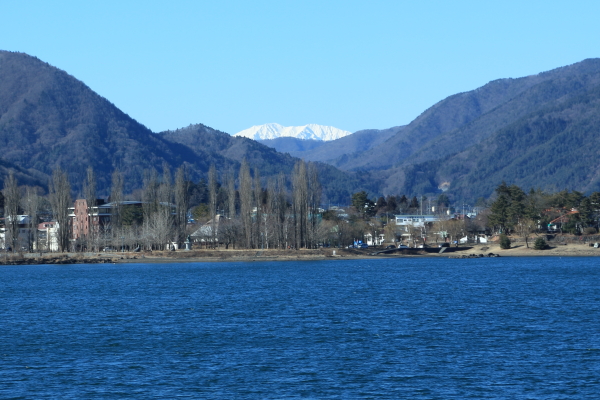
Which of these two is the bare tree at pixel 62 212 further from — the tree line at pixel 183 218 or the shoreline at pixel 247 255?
the shoreline at pixel 247 255

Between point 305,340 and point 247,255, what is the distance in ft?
215

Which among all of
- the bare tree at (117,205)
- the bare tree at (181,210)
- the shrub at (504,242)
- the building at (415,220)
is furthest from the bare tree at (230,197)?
the building at (415,220)

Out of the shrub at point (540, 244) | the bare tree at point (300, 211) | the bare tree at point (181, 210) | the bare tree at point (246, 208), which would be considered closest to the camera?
the bare tree at point (300, 211)

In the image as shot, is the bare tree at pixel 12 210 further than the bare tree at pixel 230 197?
No

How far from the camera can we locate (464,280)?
210ft

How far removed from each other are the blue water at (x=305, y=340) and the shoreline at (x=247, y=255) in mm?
34166

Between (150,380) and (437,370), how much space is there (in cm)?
928

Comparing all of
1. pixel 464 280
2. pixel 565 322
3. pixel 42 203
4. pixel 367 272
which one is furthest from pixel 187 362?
pixel 42 203

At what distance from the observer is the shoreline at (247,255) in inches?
3770

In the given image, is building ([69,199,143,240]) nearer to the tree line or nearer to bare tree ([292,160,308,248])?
the tree line

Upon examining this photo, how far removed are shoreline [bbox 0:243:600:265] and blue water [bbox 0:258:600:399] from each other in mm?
34166

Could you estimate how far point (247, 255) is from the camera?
9700 centimetres

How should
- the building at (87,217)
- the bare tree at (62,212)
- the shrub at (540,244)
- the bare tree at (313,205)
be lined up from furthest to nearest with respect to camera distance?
the building at (87,217) < the bare tree at (62,212) < the shrub at (540,244) < the bare tree at (313,205)

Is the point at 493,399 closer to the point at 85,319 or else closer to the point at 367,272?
the point at 85,319
